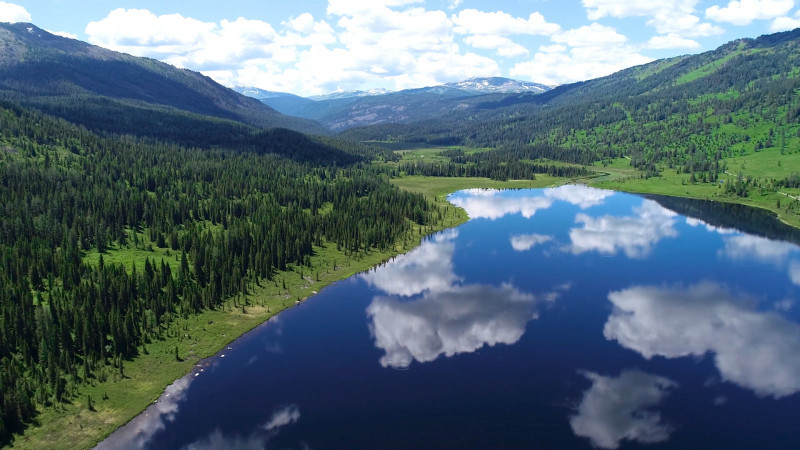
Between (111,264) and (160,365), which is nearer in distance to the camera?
(160,365)

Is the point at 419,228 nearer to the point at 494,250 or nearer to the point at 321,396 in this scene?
the point at 494,250

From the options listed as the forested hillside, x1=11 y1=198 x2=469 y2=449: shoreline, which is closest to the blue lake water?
x1=11 y1=198 x2=469 y2=449: shoreline

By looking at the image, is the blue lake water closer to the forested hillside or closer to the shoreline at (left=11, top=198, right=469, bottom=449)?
the shoreline at (left=11, top=198, right=469, bottom=449)

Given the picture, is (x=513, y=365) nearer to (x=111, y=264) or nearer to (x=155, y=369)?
(x=155, y=369)

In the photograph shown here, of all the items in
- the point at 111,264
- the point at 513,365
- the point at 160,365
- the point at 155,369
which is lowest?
the point at 155,369

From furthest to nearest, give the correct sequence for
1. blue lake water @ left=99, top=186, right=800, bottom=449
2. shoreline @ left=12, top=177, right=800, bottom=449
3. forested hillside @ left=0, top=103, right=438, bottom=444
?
forested hillside @ left=0, top=103, right=438, bottom=444 < blue lake water @ left=99, top=186, right=800, bottom=449 < shoreline @ left=12, top=177, right=800, bottom=449

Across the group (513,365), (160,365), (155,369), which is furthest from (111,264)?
(513,365)

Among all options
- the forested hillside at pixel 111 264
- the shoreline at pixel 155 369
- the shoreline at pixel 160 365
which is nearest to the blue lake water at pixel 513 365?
the shoreline at pixel 155 369

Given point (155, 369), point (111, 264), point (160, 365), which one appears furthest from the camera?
point (111, 264)
